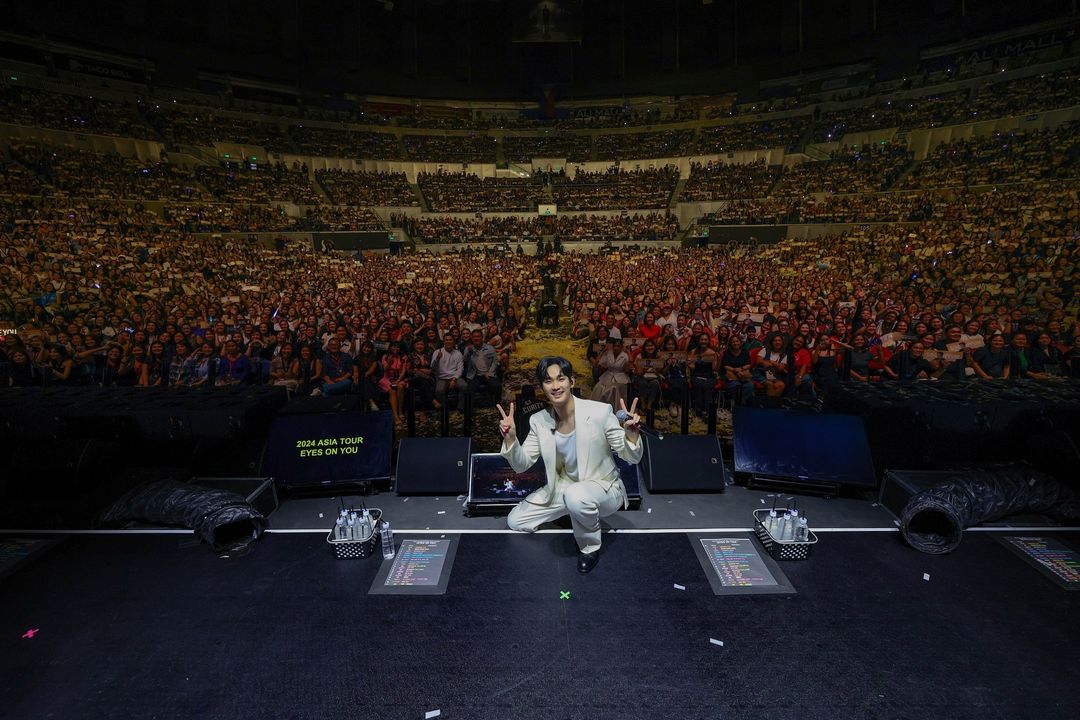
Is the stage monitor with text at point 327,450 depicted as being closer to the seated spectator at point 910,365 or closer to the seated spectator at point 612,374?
the seated spectator at point 612,374

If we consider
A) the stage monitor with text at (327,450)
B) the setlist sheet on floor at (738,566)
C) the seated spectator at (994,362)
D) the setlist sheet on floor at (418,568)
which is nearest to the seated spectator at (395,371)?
the stage monitor with text at (327,450)

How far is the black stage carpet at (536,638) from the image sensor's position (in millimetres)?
2516

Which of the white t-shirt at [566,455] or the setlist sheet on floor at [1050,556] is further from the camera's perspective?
the white t-shirt at [566,455]

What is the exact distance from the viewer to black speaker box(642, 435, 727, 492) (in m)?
4.67

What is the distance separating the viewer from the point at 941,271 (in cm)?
1235

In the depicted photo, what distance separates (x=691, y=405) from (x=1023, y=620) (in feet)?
13.4

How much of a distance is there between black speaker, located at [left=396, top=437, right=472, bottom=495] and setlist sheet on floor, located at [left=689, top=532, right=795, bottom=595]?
80.3 inches

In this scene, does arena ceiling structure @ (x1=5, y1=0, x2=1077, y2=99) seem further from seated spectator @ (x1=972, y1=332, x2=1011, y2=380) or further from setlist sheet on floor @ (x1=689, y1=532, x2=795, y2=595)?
setlist sheet on floor @ (x1=689, y1=532, x2=795, y2=595)

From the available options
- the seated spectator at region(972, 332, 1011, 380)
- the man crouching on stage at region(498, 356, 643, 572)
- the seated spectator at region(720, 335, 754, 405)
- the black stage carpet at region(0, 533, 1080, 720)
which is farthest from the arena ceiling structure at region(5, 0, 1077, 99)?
the black stage carpet at region(0, 533, 1080, 720)

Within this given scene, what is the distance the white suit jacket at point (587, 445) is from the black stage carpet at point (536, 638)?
632 millimetres

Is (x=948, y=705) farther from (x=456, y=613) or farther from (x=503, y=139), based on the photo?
(x=503, y=139)

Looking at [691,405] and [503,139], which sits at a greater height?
[503,139]

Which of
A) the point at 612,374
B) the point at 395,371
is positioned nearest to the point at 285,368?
the point at 395,371

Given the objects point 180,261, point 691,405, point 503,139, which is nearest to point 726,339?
point 691,405
